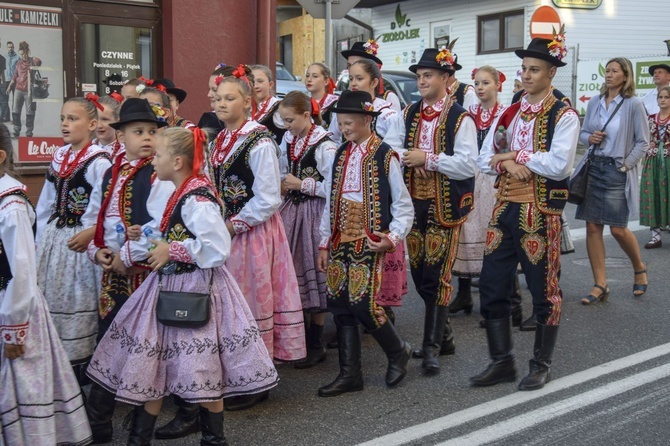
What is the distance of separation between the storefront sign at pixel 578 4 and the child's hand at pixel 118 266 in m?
21.2

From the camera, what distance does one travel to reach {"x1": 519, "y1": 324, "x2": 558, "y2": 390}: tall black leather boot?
5367 millimetres

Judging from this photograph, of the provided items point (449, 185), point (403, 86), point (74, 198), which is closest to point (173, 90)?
point (74, 198)

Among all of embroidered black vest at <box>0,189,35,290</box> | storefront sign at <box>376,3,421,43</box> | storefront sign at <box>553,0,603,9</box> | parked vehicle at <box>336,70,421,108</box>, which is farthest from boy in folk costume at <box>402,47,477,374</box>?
storefront sign at <box>376,3,421,43</box>

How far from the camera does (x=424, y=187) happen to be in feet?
19.7

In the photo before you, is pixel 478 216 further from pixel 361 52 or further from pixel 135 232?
pixel 135 232

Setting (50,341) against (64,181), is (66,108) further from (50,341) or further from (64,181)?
(50,341)

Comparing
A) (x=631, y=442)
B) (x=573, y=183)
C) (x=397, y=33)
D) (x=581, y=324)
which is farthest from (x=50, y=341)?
(x=397, y=33)

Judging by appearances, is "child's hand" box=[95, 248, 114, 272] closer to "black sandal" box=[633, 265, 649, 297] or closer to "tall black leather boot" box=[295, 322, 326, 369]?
"tall black leather boot" box=[295, 322, 326, 369]

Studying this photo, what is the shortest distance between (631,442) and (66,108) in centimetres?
359

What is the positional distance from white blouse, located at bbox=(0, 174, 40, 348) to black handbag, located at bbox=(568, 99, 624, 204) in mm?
5243

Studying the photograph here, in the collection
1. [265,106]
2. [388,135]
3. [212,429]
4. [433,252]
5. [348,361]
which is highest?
[265,106]

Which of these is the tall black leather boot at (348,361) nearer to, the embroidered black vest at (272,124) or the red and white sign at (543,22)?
the embroidered black vest at (272,124)

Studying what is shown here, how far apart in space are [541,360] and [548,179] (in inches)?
42.8

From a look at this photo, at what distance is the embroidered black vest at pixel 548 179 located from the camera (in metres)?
5.36
